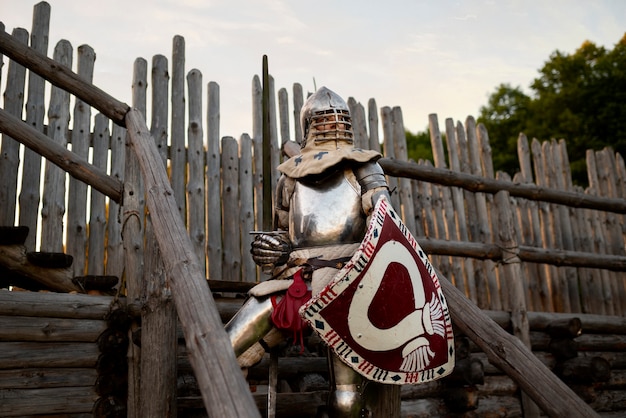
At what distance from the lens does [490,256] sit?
4879 millimetres

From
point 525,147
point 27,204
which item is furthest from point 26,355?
point 525,147

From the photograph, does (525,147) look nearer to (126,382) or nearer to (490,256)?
(490,256)

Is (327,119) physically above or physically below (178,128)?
below

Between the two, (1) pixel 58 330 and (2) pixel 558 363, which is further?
(2) pixel 558 363

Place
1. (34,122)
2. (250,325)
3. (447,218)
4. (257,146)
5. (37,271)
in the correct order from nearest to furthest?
(250,325) < (37,271) < (34,122) < (257,146) < (447,218)

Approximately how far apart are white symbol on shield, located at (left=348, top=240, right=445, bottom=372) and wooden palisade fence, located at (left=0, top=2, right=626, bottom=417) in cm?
62

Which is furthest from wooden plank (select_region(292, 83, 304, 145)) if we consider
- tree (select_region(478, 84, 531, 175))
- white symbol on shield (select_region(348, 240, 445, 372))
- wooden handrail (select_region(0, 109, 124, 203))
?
tree (select_region(478, 84, 531, 175))

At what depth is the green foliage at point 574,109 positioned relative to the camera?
649 inches

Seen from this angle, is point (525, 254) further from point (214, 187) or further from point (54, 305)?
point (54, 305)

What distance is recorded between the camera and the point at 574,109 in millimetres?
17719

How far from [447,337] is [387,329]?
0.31m

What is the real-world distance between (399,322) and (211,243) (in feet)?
7.62

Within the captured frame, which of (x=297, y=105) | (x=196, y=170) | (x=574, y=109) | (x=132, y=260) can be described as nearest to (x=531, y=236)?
(x=297, y=105)

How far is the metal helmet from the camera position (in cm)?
321
